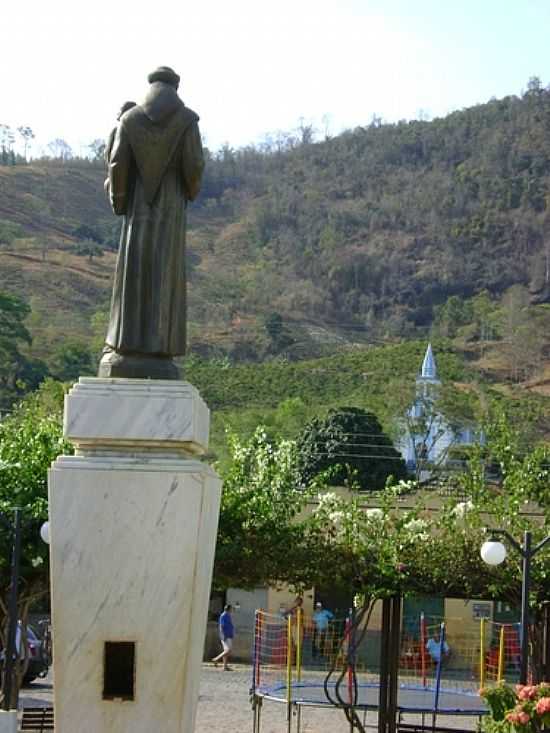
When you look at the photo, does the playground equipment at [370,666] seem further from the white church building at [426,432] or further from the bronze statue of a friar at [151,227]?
the white church building at [426,432]

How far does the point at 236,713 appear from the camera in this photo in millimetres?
21391

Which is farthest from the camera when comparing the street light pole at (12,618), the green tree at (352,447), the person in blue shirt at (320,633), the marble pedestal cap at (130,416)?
the green tree at (352,447)

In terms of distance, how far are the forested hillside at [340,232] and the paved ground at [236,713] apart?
278ft

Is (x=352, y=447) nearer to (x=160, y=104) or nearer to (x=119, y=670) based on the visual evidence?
(x=160, y=104)

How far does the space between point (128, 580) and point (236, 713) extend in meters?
13.5

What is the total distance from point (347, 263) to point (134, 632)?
136 meters

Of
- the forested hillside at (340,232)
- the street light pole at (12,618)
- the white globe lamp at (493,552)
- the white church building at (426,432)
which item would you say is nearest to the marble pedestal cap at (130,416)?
the street light pole at (12,618)

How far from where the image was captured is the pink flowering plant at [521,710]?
12.2 meters

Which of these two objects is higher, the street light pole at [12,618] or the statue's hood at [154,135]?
the statue's hood at [154,135]

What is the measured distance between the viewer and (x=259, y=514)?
1753cm

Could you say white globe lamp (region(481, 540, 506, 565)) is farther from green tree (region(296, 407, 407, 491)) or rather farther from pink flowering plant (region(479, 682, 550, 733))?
green tree (region(296, 407, 407, 491))

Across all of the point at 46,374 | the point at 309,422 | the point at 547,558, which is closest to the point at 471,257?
the point at 46,374

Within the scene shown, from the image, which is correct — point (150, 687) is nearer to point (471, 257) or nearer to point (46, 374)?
point (46, 374)

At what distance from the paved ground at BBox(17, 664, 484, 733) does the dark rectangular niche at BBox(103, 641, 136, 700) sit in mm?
11157
